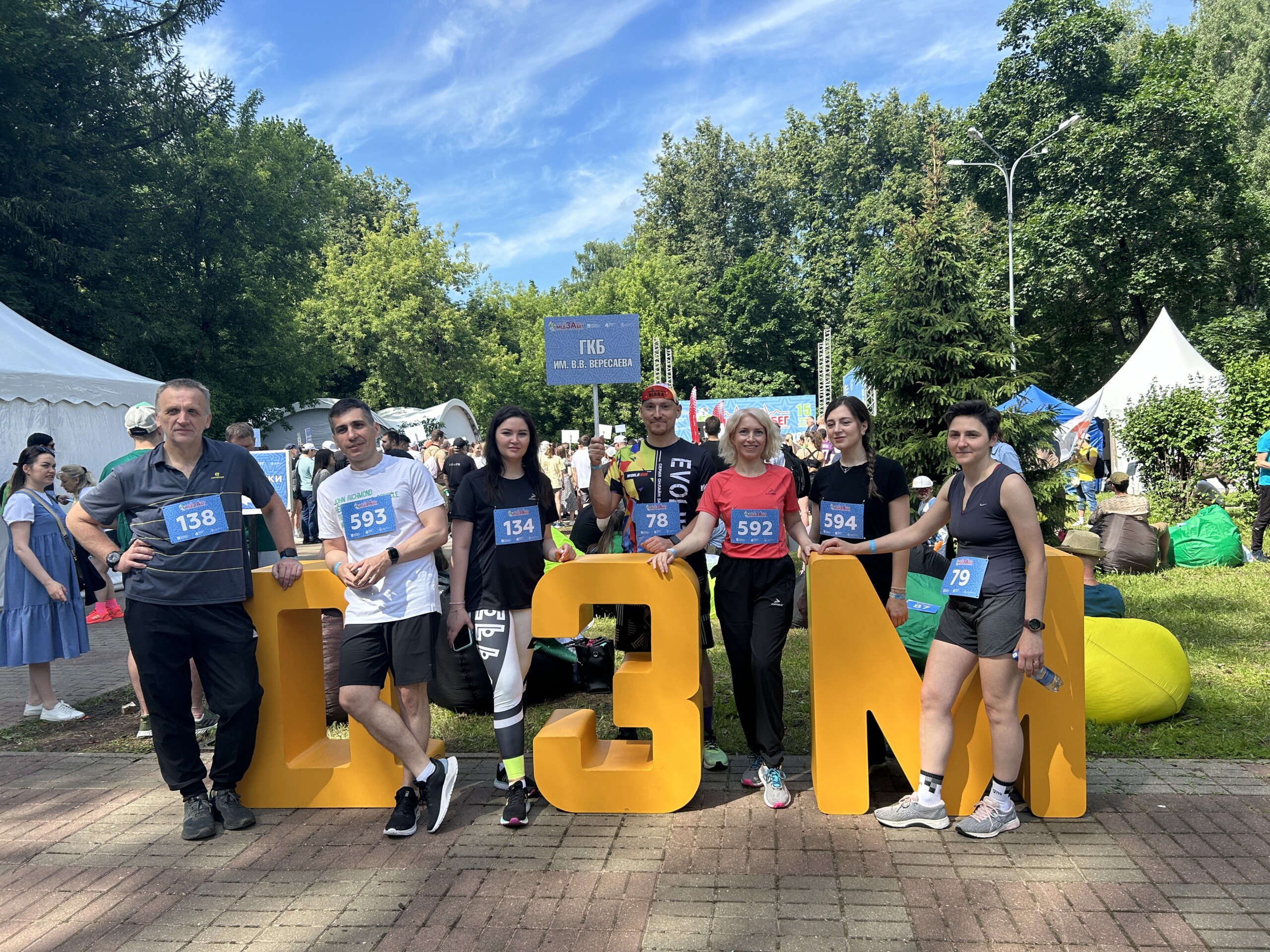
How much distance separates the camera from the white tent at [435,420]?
2947 cm

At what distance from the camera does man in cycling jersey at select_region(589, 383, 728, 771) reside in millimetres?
4660

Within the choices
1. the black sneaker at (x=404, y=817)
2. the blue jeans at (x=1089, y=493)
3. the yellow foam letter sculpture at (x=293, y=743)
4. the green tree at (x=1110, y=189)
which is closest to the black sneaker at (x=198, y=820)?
the yellow foam letter sculpture at (x=293, y=743)

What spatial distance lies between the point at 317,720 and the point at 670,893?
94.0 inches

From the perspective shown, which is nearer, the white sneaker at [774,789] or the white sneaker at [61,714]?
the white sneaker at [774,789]

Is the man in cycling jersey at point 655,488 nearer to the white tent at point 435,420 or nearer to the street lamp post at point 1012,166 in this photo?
the street lamp post at point 1012,166

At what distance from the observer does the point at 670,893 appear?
3473mm

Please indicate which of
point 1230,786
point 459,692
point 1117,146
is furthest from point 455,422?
point 1230,786

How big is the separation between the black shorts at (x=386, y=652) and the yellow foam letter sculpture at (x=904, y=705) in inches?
72.7

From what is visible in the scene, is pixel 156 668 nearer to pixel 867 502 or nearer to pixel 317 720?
pixel 317 720

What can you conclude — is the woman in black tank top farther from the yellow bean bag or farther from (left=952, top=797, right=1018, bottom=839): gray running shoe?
the yellow bean bag

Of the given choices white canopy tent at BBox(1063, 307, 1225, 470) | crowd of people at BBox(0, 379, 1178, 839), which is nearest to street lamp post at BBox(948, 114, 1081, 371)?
A: white canopy tent at BBox(1063, 307, 1225, 470)

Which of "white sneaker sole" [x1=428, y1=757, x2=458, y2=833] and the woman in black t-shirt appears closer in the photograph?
"white sneaker sole" [x1=428, y1=757, x2=458, y2=833]

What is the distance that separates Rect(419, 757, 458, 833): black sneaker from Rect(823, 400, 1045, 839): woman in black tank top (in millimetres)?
2015

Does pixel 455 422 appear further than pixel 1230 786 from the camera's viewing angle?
Yes
